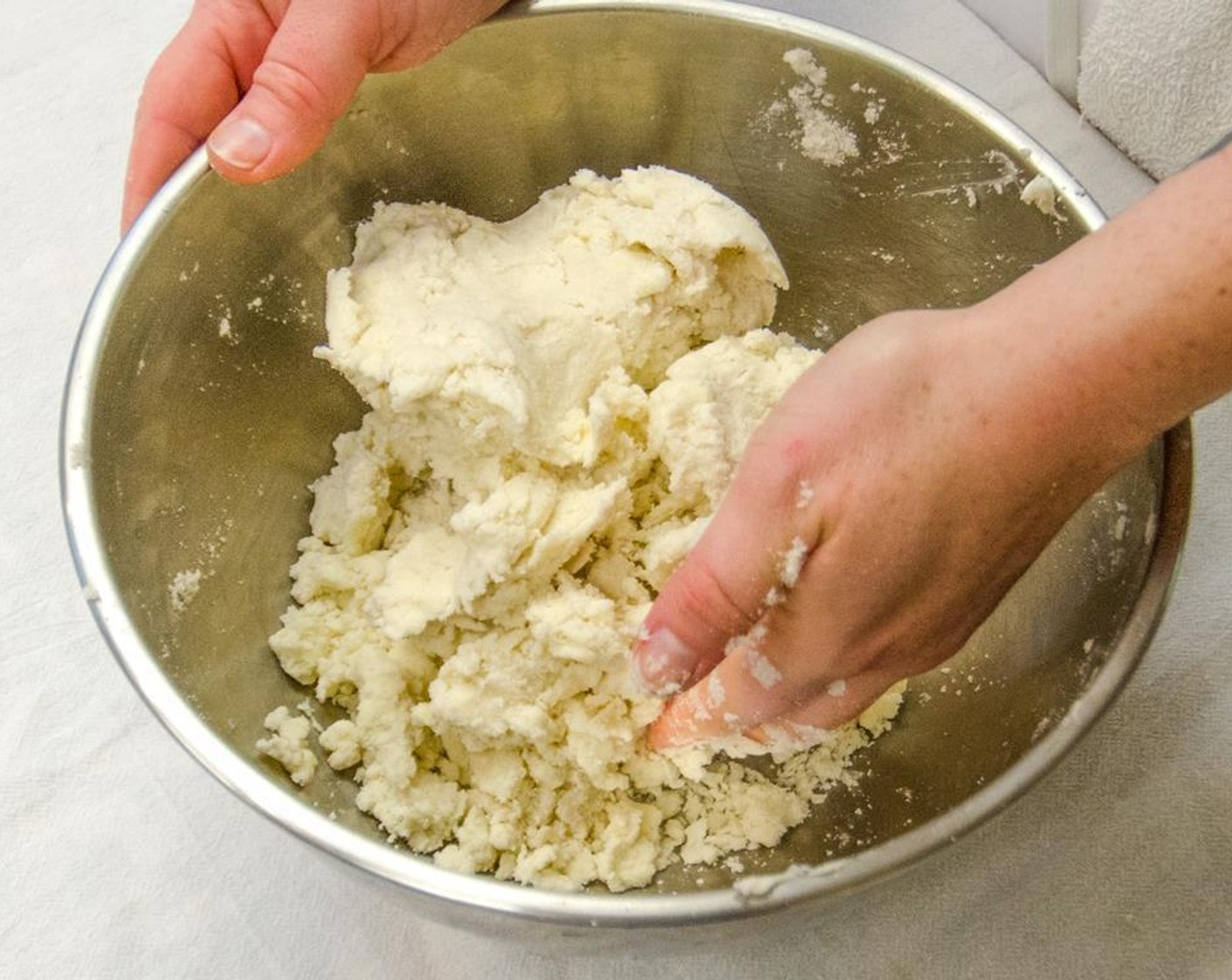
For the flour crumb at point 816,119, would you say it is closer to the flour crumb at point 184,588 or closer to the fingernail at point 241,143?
the fingernail at point 241,143

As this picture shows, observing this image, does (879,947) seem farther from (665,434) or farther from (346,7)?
(346,7)

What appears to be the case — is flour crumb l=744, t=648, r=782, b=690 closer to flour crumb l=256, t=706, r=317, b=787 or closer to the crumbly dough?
the crumbly dough

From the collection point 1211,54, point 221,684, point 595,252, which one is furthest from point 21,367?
point 1211,54

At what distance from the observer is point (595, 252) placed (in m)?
1.07

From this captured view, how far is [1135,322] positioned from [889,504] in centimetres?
17

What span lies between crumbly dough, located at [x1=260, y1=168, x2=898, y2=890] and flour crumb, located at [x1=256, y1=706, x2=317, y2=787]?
2 cm

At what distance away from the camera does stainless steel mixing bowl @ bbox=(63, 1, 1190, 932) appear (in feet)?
2.61

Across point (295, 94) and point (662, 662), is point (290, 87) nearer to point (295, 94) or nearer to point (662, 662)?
point (295, 94)

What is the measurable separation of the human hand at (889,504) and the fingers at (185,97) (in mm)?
642

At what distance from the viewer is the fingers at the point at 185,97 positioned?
1.02 meters

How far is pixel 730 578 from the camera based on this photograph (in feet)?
2.31

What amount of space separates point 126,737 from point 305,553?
0.27 metres

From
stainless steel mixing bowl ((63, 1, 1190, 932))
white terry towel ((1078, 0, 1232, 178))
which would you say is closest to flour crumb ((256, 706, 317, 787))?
stainless steel mixing bowl ((63, 1, 1190, 932))

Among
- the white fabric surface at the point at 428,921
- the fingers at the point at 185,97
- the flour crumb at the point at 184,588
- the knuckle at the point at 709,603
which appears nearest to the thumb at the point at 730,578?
the knuckle at the point at 709,603
